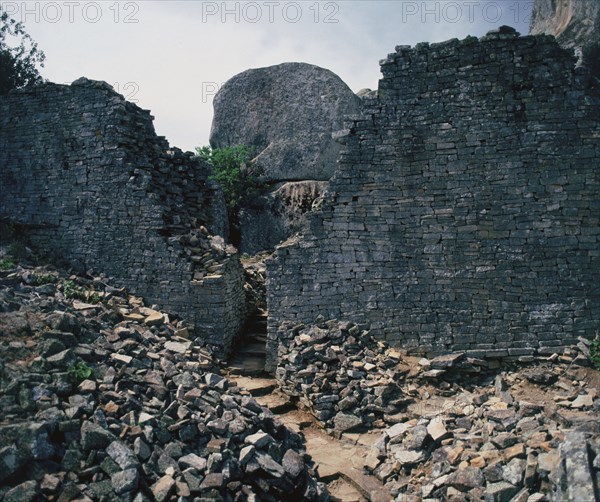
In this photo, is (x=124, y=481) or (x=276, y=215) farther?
(x=276, y=215)

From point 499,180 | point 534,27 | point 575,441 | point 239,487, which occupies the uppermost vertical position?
point 534,27

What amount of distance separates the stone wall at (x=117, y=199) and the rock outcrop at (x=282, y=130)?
17.3ft

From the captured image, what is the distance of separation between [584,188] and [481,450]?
4.95 m

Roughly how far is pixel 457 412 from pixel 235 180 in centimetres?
1178

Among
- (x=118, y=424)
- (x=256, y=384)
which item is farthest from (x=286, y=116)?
(x=118, y=424)

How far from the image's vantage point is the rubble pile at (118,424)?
5.60m

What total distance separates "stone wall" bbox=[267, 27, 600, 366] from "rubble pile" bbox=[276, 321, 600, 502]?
1.34 ft

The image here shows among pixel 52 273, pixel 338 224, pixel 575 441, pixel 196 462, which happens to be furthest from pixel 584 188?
pixel 52 273

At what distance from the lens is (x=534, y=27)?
17656 mm

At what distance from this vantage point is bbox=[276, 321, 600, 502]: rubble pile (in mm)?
5961

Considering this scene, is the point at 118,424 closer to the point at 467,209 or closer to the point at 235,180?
the point at 467,209

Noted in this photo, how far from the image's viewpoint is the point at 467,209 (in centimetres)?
943

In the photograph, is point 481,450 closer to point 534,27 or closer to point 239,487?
point 239,487

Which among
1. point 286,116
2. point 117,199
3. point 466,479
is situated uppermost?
point 286,116
